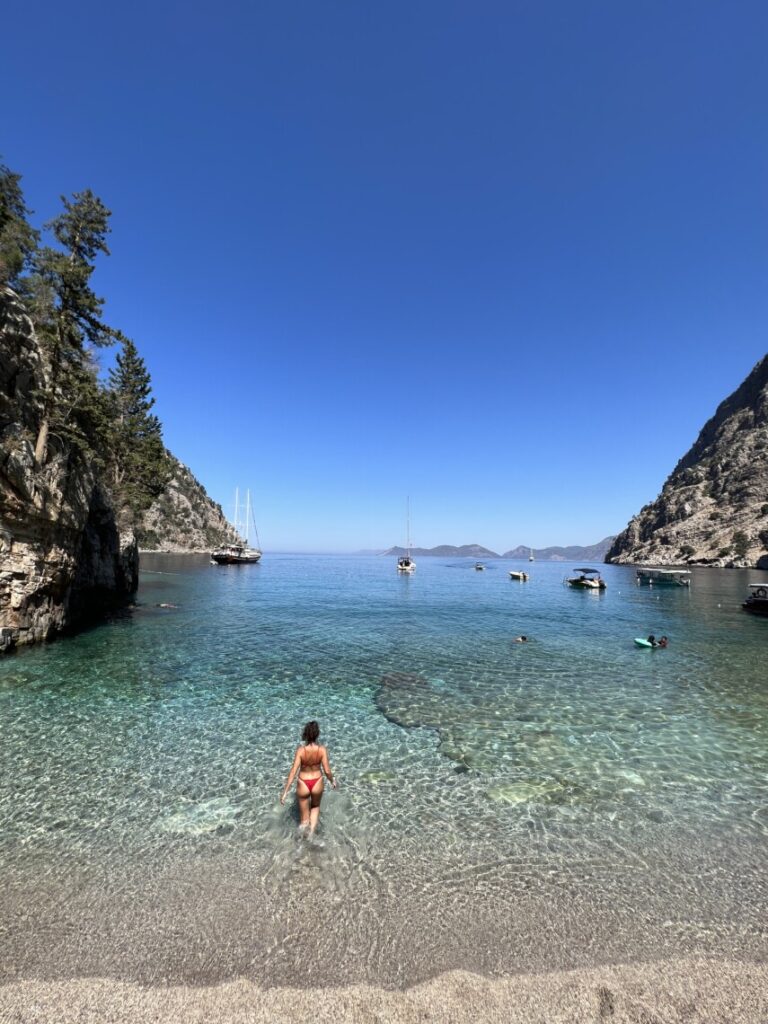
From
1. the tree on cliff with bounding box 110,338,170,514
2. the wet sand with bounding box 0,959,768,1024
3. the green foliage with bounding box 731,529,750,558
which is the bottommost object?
the wet sand with bounding box 0,959,768,1024

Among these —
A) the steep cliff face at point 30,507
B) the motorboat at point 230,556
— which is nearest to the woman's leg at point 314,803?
Result: the steep cliff face at point 30,507

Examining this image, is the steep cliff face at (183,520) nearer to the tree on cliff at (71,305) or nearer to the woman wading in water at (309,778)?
the tree on cliff at (71,305)

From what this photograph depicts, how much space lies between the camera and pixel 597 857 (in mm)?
7809

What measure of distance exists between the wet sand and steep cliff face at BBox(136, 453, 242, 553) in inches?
6266

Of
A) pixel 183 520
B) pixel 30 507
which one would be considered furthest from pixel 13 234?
pixel 183 520

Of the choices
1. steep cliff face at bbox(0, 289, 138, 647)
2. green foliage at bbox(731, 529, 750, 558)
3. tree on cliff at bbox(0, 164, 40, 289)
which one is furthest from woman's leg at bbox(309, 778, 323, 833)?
green foliage at bbox(731, 529, 750, 558)

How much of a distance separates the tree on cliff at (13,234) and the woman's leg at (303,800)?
24235 mm

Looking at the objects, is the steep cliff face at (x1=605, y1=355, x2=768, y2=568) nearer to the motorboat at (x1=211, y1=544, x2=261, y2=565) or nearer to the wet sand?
the motorboat at (x1=211, y1=544, x2=261, y2=565)

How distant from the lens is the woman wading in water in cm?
831

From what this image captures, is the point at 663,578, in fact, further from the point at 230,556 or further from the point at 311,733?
the point at 311,733

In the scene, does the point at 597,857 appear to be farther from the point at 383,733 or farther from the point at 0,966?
the point at 0,966

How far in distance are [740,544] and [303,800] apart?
153 meters

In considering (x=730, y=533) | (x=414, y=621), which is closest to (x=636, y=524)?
(x=730, y=533)

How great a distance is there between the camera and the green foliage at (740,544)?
399ft
